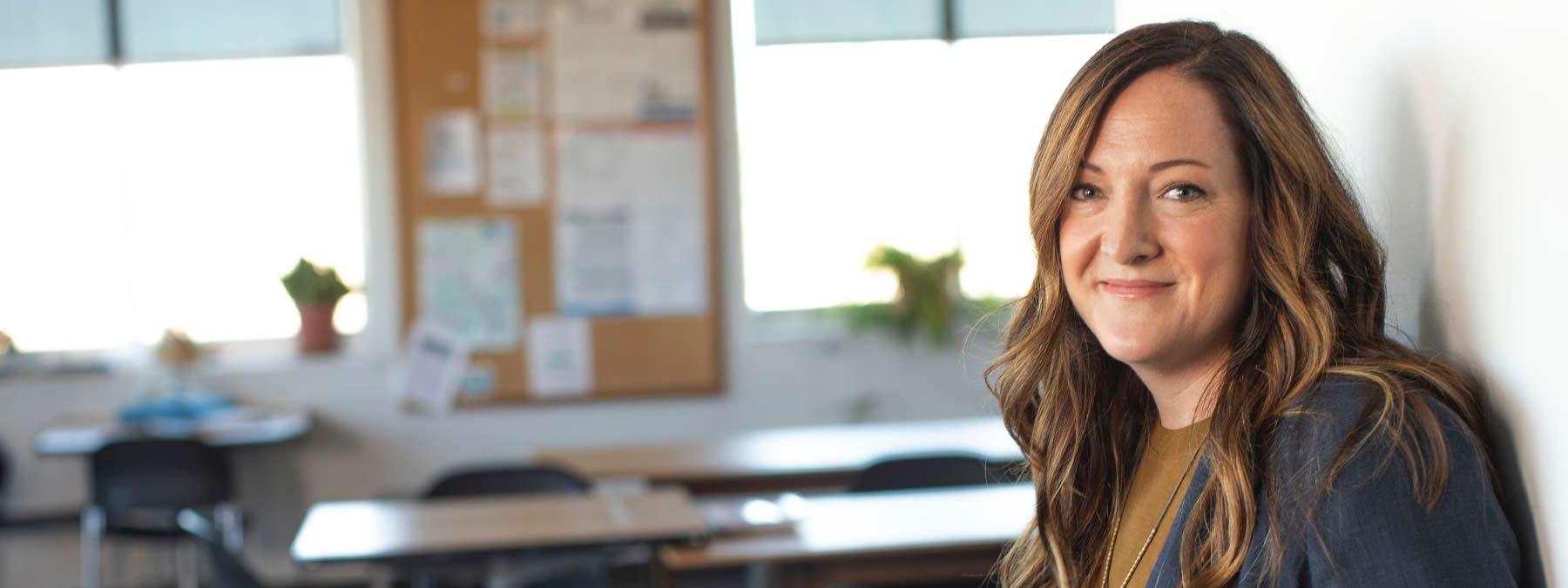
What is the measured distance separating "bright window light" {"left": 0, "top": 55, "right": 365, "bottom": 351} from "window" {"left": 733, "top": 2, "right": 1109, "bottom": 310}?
6.21 ft

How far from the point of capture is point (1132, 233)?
4.20 feet

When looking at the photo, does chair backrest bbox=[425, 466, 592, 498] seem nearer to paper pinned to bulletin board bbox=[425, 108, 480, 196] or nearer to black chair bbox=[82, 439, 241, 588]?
black chair bbox=[82, 439, 241, 588]

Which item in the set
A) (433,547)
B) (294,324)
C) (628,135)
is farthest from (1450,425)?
(294,324)

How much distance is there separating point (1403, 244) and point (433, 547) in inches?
103

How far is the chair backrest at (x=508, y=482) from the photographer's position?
457 centimetres

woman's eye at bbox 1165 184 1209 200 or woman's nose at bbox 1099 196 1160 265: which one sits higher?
woman's eye at bbox 1165 184 1209 200

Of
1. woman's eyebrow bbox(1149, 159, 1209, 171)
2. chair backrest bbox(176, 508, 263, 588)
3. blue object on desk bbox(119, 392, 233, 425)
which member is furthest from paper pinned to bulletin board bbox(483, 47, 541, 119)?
woman's eyebrow bbox(1149, 159, 1209, 171)

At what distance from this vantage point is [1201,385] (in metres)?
1.36

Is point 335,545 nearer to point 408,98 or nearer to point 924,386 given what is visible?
point 408,98

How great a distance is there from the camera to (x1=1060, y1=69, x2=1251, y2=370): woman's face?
126cm

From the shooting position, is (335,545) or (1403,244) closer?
(1403,244)

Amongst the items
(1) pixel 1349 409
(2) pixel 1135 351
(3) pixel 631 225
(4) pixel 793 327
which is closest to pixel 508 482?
(3) pixel 631 225

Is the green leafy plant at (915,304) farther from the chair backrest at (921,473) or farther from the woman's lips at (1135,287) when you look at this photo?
the woman's lips at (1135,287)

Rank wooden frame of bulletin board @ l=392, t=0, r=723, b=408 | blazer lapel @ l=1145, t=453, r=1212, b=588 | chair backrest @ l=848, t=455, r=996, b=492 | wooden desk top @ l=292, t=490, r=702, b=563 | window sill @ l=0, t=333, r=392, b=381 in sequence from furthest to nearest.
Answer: wooden frame of bulletin board @ l=392, t=0, r=723, b=408 < window sill @ l=0, t=333, r=392, b=381 < chair backrest @ l=848, t=455, r=996, b=492 < wooden desk top @ l=292, t=490, r=702, b=563 < blazer lapel @ l=1145, t=453, r=1212, b=588
